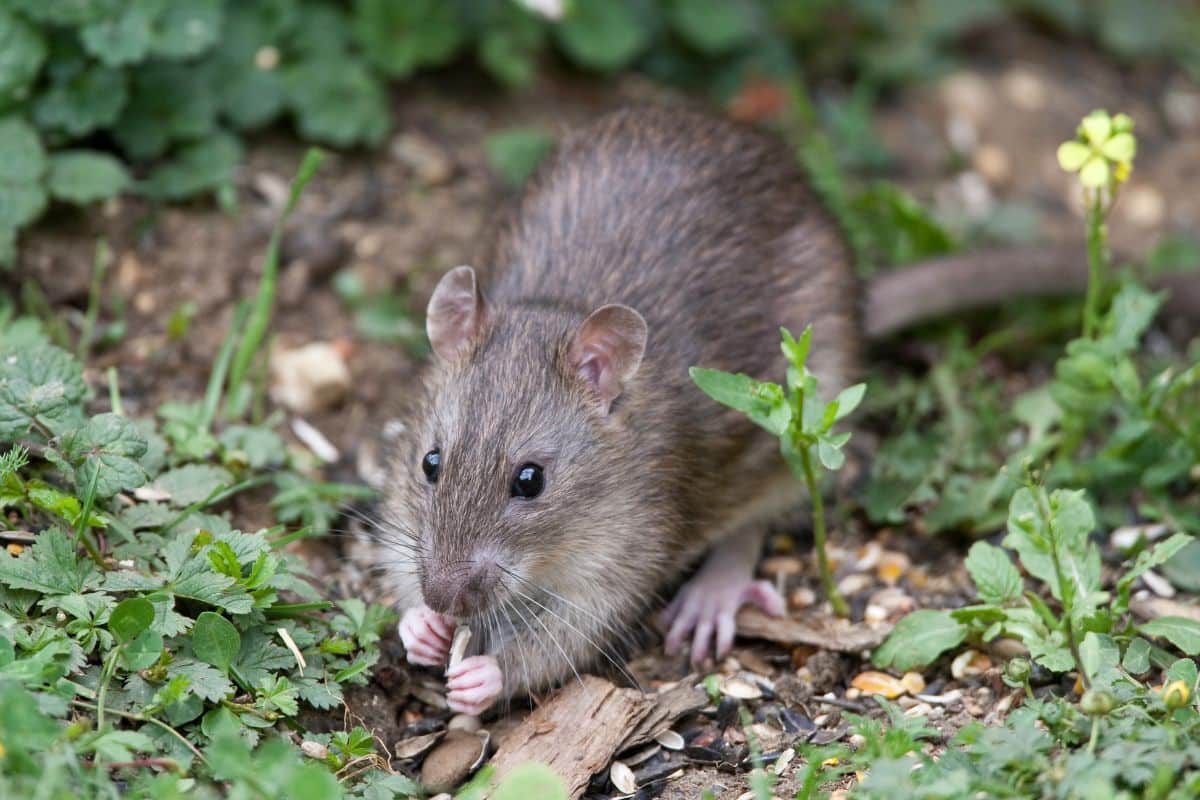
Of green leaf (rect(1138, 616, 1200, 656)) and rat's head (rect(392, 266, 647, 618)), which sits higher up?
rat's head (rect(392, 266, 647, 618))

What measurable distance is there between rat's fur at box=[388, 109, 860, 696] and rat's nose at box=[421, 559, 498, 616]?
1 centimetres

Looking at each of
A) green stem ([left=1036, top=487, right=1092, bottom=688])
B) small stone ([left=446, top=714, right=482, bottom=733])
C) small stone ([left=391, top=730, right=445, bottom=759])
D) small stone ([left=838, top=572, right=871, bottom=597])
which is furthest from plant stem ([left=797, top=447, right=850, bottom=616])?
small stone ([left=391, top=730, right=445, bottom=759])

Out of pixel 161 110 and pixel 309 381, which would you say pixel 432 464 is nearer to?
pixel 309 381

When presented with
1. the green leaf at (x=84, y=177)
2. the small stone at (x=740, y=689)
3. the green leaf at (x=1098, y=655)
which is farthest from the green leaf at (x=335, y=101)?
the green leaf at (x=1098, y=655)

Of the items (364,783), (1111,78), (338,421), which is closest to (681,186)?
(338,421)

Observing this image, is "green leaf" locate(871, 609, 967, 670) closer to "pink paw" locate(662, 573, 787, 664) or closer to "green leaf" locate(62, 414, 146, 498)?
"pink paw" locate(662, 573, 787, 664)

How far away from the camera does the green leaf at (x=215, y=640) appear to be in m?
4.24

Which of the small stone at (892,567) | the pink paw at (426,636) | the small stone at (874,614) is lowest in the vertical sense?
the small stone at (874,614)

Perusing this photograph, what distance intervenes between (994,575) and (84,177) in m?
3.92

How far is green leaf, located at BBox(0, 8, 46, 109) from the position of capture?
572 centimetres

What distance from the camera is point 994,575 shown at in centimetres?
466

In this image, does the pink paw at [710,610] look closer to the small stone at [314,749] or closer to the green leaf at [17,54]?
the small stone at [314,749]

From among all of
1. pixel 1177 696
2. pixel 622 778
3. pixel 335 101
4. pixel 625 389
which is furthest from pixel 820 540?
pixel 335 101

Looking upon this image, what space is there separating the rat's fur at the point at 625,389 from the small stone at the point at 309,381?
32.0 inches
